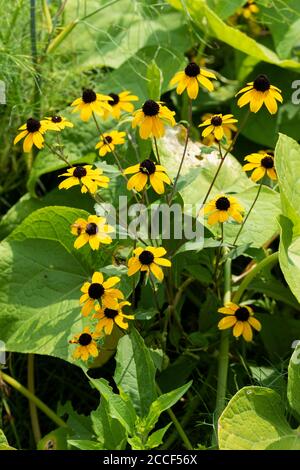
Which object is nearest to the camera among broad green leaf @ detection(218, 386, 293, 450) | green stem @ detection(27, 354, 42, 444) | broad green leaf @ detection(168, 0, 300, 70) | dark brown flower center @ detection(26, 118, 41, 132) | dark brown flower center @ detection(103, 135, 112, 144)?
broad green leaf @ detection(218, 386, 293, 450)

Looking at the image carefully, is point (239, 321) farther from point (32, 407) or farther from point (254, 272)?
point (32, 407)

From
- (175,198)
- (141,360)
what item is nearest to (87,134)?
(175,198)

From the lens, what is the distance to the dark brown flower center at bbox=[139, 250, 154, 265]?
1073 mm

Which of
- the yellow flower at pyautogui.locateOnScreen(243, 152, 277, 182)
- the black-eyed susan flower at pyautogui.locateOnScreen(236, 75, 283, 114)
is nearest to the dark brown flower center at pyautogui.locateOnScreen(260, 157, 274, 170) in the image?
the yellow flower at pyautogui.locateOnScreen(243, 152, 277, 182)

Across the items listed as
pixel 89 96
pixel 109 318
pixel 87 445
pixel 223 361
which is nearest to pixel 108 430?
pixel 87 445

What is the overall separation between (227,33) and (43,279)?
23.2 inches

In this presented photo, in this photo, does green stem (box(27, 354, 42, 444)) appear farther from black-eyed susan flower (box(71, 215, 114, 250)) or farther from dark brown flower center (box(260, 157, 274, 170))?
dark brown flower center (box(260, 157, 274, 170))

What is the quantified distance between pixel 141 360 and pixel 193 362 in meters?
0.25

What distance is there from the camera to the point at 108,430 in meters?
1.09

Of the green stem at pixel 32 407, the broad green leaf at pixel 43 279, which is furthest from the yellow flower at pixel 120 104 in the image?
the green stem at pixel 32 407

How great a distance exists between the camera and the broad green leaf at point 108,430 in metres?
1.08

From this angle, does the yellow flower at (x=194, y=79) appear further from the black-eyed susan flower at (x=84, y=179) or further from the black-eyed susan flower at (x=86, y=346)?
the black-eyed susan flower at (x=86, y=346)

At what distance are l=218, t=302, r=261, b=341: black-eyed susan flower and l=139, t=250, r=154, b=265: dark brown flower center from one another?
0.60 feet

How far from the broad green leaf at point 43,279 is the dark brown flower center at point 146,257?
0.16 meters
